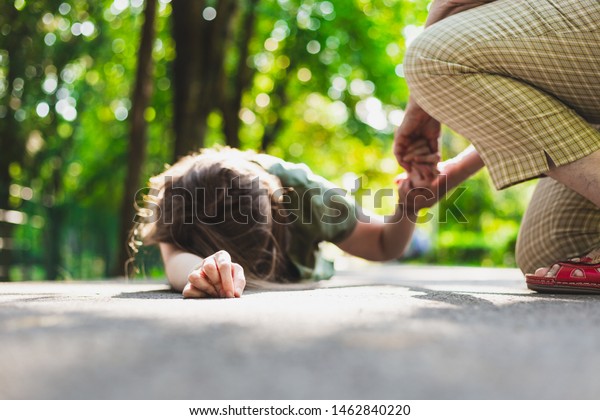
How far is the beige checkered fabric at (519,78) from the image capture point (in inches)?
100

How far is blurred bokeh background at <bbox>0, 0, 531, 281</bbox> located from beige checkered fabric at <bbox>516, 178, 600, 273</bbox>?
257cm

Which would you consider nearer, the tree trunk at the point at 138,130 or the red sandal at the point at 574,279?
the red sandal at the point at 574,279

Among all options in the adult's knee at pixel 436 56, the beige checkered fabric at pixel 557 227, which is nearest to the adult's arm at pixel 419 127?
the adult's knee at pixel 436 56

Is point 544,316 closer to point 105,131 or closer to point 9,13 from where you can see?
point 9,13

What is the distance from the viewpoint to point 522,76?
264cm

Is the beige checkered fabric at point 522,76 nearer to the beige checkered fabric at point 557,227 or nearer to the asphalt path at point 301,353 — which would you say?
the beige checkered fabric at point 557,227

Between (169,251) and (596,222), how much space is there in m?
1.96

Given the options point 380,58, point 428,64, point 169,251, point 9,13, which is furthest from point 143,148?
point 380,58

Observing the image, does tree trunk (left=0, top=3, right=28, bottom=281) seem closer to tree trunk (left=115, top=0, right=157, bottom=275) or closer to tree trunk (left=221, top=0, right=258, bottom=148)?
tree trunk (left=115, top=0, right=157, bottom=275)

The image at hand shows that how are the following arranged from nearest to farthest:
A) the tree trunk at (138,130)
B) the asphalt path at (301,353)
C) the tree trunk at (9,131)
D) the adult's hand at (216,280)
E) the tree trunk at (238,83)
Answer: the asphalt path at (301,353) < the adult's hand at (216,280) < the tree trunk at (138,130) < the tree trunk at (9,131) < the tree trunk at (238,83)

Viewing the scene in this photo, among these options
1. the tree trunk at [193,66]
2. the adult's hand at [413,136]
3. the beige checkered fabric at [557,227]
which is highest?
the tree trunk at [193,66]

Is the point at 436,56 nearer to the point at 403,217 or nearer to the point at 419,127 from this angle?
the point at 419,127

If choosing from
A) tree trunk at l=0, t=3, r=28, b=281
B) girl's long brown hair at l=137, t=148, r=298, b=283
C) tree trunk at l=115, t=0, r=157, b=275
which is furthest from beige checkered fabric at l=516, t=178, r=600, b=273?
tree trunk at l=0, t=3, r=28, b=281

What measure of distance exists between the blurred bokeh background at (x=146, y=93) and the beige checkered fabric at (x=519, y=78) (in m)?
2.72
